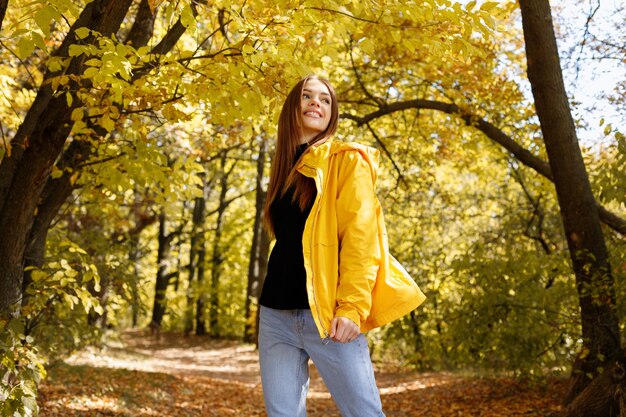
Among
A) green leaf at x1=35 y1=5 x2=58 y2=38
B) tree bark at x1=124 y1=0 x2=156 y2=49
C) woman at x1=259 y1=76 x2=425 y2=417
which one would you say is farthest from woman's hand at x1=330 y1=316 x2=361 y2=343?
tree bark at x1=124 y1=0 x2=156 y2=49

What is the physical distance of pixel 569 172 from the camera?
6.71 meters

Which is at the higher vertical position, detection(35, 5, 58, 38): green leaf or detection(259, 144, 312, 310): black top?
detection(35, 5, 58, 38): green leaf

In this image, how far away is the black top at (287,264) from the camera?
9.00 feet

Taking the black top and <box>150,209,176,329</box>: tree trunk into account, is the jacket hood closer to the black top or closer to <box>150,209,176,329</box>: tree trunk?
the black top

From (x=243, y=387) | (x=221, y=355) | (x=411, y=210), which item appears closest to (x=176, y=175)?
(x=243, y=387)

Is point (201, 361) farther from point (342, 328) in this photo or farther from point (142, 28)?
point (342, 328)

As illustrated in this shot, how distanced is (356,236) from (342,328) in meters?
0.36

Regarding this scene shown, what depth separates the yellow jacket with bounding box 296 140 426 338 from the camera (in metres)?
2.57

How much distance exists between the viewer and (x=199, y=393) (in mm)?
A: 9883

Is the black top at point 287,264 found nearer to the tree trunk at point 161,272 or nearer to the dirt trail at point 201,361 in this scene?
the dirt trail at point 201,361

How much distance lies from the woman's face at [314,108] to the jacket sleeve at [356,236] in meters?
0.37

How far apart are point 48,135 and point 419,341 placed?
385 inches

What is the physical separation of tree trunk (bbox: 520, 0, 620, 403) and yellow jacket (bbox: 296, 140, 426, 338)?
4.47 m

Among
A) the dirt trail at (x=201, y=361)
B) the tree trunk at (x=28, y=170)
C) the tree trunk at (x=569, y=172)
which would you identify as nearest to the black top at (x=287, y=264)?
the tree trunk at (x=28, y=170)
